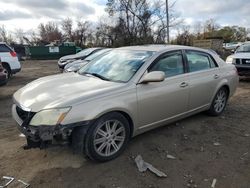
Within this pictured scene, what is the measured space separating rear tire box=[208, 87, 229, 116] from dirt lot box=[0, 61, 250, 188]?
0.53 meters

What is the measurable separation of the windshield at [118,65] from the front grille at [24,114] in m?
1.27

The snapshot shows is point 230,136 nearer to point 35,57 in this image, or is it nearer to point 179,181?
point 179,181

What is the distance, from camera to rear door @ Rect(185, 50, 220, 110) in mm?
4902

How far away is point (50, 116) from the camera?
10.7 feet

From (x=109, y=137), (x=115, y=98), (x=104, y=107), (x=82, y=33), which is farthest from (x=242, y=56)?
(x=82, y=33)

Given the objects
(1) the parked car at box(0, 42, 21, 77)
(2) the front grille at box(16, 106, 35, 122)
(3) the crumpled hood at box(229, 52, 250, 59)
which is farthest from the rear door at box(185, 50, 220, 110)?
(1) the parked car at box(0, 42, 21, 77)

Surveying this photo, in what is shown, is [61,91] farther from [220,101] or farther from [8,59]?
[8,59]

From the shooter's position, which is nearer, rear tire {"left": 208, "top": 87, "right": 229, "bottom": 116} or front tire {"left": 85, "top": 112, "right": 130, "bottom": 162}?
front tire {"left": 85, "top": 112, "right": 130, "bottom": 162}

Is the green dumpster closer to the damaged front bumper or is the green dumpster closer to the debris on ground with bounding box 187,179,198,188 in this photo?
the damaged front bumper

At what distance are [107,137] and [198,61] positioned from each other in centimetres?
251

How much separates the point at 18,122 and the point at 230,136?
3.45 meters

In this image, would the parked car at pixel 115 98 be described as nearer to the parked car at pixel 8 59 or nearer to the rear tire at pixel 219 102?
the rear tire at pixel 219 102

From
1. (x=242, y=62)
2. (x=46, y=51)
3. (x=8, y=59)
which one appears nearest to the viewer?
(x=242, y=62)

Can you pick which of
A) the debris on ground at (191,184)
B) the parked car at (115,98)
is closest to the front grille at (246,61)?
the parked car at (115,98)
